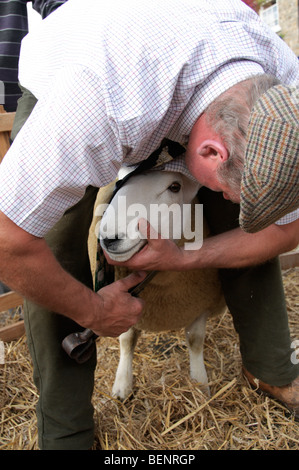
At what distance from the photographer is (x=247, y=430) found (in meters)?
1.84

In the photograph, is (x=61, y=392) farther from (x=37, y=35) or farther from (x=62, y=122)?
(x=37, y=35)

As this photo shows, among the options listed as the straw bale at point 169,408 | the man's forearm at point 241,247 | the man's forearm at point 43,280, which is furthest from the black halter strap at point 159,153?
the straw bale at point 169,408

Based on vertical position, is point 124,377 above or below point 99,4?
below

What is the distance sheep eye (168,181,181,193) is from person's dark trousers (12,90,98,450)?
0.29m

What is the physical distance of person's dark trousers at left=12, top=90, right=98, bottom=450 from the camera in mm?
1634

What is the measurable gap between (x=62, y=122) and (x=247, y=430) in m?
1.43

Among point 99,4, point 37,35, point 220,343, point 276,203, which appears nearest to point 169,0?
point 99,4

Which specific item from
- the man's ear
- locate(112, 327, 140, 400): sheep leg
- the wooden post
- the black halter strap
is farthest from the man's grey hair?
the wooden post

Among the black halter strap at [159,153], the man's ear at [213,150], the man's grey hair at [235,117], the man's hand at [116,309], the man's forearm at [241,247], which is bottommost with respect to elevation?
the man's hand at [116,309]

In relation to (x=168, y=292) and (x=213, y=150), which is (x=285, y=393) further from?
(x=213, y=150)

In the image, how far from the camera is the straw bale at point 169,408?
180 centimetres

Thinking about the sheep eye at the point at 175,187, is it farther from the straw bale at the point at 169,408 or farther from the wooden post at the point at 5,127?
the wooden post at the point at 5,127

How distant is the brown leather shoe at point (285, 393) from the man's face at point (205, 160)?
3.42 feet

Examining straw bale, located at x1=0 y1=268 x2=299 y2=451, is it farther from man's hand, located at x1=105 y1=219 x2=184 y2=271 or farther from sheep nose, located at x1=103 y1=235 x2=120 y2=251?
sheep nose, located at x1=103 y1=235 x2=120 y2=251
